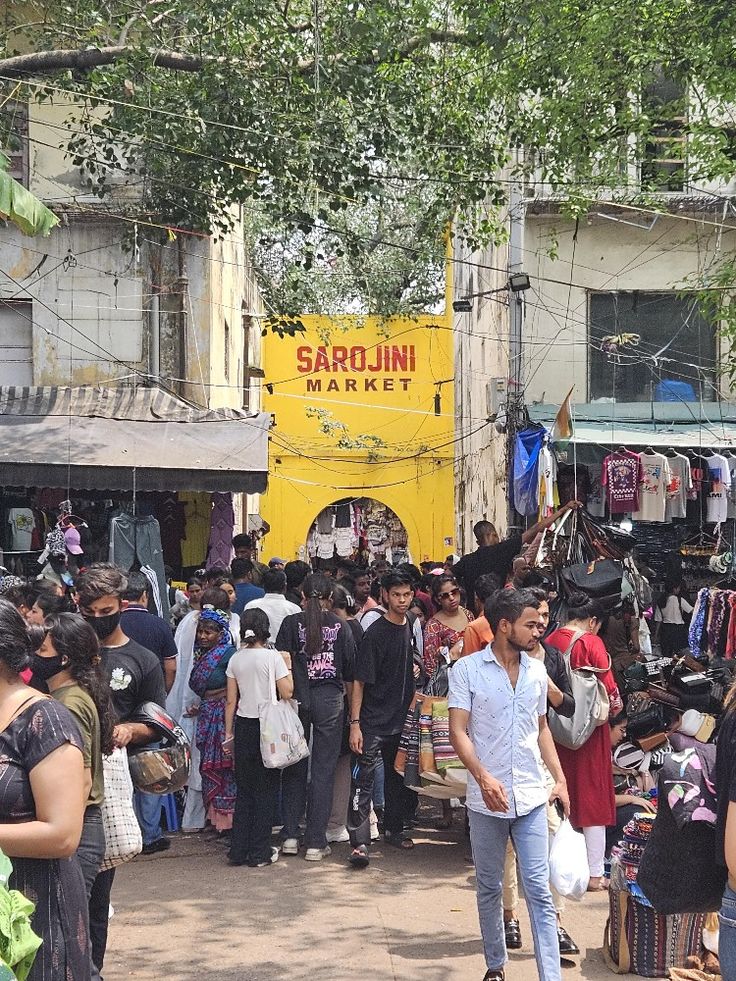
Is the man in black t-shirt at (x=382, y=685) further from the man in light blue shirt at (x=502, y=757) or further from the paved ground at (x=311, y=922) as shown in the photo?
the man in light blue shirt at (x=502, y=757)

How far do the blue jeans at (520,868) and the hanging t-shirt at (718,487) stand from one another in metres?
8.25

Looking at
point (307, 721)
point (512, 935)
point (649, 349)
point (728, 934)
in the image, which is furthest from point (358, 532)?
point (728, 934)

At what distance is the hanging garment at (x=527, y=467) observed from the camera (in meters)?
→ 14.2

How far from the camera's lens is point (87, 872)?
452 centimetres

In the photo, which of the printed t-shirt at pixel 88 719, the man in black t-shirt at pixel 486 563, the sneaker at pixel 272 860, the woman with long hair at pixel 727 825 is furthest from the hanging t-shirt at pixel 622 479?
the woman with long hair at pixel 727 825

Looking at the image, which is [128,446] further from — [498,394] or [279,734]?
[279,734]

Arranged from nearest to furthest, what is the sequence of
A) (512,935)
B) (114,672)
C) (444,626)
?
(114,672)
(512,935)
(444,626)

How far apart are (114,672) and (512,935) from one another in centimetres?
269

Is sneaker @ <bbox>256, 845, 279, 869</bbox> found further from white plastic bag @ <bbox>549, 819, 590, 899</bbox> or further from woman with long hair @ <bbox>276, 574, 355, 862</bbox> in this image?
white plastic bag @ <bbox>549, 819, 590, 899</bbox>

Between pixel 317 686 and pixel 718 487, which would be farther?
pixel 718 487

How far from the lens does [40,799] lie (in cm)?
337

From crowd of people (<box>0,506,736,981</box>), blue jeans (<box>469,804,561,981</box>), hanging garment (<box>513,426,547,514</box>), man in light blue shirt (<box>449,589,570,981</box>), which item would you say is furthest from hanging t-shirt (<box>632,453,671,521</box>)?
blue jeans (<box>469,804,561,981</box>)

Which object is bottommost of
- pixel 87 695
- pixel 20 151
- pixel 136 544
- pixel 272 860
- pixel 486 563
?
pixel 272 860

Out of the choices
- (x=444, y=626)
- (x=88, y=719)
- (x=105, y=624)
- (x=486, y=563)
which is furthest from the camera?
(x=486, y=563)
